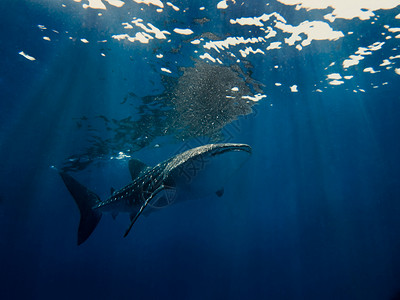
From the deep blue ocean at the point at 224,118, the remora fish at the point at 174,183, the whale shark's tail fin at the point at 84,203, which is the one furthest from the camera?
the deep blue ocean at the point at 224,118

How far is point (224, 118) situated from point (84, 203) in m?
14.4

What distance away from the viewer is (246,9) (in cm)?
881

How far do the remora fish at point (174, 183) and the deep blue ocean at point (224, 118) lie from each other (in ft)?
24.5

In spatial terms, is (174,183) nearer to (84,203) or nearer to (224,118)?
(84,203)

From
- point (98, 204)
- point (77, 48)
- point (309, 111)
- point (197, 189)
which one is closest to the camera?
point (197, 189)

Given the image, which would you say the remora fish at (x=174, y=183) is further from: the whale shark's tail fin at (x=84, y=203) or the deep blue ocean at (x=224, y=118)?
the deep blue ocean at (x=224, y=118)

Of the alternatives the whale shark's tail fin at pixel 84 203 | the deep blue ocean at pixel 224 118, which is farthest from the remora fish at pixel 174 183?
the deep blue ocean at pixel 224 118

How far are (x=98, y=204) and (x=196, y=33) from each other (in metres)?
8.75

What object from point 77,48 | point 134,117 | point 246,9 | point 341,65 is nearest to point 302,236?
point 341,65

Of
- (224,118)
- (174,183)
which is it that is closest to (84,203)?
(174,183)

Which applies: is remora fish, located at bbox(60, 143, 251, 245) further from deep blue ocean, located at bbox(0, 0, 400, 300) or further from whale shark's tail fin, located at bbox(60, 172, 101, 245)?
deep blue ocean, located at bbox(0, 0, 400, 300)

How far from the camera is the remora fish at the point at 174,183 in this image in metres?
3.62

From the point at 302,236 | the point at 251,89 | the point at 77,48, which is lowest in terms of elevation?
the point at 302,236

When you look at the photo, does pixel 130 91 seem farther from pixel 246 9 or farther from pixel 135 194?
pixel 135 194
